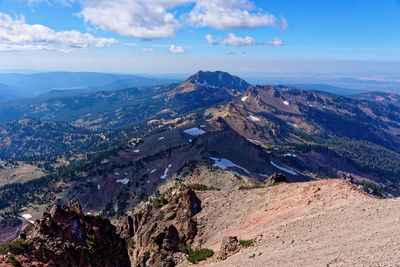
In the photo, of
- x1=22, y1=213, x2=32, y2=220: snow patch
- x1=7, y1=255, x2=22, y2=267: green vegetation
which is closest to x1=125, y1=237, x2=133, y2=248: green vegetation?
x1=7, y1=255, x2=22, y2=267: green vegetation

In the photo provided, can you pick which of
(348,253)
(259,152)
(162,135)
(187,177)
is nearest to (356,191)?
(348,253)

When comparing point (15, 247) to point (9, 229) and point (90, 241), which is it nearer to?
point (90, 241)

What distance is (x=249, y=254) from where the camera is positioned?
2420cm

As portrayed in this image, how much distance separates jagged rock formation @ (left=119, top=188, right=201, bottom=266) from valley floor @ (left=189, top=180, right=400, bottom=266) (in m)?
3.74

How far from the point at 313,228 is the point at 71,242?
2854cm

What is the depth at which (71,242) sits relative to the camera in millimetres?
31594

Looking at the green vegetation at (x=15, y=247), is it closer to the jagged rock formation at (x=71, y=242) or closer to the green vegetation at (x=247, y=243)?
the jagged rock formation at (x=71, y=242)

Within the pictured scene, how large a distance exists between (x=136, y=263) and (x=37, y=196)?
116435mm

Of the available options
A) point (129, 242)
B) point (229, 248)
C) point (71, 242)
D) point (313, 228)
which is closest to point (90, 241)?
point (71, 242)

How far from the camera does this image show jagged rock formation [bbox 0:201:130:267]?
2597 centimetres

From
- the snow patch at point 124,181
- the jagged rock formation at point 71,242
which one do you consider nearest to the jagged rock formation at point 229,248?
the jagged rock formation at point 71,242

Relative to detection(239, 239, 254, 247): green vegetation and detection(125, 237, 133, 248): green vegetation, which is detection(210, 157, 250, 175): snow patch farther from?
detection(239, 239, 254, 247): green vegetation

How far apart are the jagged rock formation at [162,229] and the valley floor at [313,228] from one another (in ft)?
12.3

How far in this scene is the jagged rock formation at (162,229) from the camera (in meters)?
35.9
